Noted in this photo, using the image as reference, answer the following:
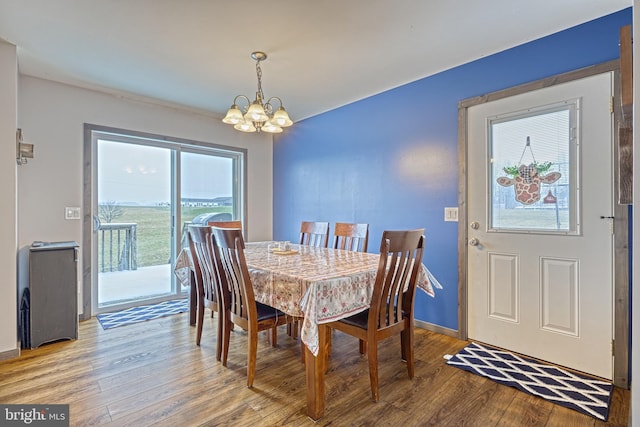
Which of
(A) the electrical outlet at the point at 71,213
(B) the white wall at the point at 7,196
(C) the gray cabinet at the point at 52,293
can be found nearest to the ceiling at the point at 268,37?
(B) the white wall at the point at 7,196

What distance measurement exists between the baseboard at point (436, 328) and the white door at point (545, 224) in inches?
5.5

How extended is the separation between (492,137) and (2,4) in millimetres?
3506

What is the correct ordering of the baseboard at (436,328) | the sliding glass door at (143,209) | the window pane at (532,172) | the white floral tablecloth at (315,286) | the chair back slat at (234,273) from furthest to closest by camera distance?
the sliding glass door at (143,209), the baseboard at (436,328), the window pane at (532,172), the chair back slat at (234,273), the white floral tablecloth at (315,286)

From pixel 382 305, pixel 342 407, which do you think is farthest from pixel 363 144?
pixel 342 407

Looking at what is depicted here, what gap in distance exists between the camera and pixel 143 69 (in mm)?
2799

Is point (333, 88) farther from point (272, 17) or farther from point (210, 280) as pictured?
point (210, 280)

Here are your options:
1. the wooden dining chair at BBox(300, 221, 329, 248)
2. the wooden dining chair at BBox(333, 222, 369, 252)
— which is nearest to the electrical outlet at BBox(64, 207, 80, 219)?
the wooden dining chair at BBox(300, 221, 329, 248)

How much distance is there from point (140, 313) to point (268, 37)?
3.07m

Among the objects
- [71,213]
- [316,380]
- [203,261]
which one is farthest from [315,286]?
[71,213]

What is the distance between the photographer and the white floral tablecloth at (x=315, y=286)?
1.63 meters

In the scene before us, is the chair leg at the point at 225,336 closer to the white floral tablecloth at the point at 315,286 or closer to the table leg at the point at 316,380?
the white floral tablecloth at the point at 315,286

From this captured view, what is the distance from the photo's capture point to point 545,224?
2295mm

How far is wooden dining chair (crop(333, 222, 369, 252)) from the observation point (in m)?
2.92

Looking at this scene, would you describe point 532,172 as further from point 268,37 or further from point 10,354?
point 10,354
